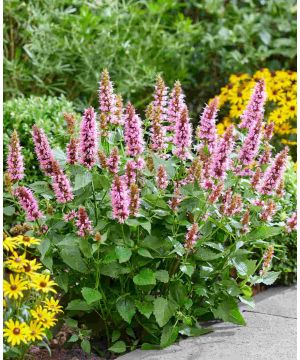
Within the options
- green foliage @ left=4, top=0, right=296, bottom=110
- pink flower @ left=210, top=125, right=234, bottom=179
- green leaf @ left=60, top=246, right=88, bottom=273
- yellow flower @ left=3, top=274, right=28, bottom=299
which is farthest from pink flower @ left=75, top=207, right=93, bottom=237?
green foliage @ left=4, top=0, right=296, bottom=110

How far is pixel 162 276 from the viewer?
3.27 meters

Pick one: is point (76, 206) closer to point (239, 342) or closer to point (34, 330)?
point (34, 330)

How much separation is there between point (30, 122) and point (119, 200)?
1959 millimetres

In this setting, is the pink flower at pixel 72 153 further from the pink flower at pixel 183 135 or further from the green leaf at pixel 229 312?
the green leaf at pixel 229 312

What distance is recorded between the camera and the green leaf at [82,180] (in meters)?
3.06

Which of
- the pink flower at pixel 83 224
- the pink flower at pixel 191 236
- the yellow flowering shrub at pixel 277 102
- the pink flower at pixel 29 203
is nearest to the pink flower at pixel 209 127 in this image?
the pink flower at pixel 191 236

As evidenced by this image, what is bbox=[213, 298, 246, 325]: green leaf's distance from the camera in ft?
11.4

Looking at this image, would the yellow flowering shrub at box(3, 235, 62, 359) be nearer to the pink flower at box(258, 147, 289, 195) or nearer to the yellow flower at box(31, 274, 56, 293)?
the yellow flower at box(31, 274, 56, 293)

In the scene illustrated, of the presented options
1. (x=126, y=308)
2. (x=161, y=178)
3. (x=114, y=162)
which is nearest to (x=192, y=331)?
(x=126, y=308)

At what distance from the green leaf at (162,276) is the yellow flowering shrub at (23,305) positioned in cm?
48

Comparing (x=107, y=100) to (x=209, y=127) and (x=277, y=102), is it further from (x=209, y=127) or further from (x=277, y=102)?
(x=277, y=102)

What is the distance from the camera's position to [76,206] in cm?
322

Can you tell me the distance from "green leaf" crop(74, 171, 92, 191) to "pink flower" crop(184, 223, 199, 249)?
45 centimetres

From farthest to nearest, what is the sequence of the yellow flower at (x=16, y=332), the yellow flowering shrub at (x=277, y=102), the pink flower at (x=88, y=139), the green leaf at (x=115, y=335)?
the yellow flowering shrub at (x=277, y=102) → the green leaf at (x=115, y=335) → the pink flower at (x=88, y=139) → the yellow flower at (x=16, y=332)
